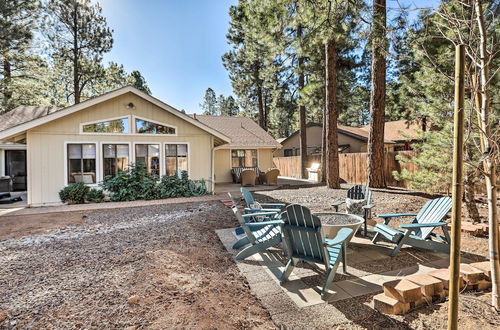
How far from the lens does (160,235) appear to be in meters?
4.93

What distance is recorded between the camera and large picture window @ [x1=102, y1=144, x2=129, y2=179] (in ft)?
31.4

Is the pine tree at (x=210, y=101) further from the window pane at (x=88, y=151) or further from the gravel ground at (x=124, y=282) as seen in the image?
the gravel ground at (x=124, y=282)

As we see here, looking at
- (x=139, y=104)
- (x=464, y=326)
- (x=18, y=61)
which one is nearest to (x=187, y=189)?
(x=139, y=104)

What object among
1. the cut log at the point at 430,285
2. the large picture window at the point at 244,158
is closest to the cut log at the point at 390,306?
the cut log at the point at 430,285

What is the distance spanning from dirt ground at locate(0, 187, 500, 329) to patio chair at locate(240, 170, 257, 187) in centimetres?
719

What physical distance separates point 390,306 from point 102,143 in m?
10.0

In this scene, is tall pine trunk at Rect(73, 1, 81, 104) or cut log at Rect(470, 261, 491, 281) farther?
tall pine trunk at Rect(73, 1, 81, 104)

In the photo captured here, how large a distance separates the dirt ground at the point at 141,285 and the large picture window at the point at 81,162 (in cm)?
370

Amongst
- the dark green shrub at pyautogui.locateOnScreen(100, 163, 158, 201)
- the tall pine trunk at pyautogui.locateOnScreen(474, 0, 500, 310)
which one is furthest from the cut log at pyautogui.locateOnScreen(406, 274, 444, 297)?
the dark green shrub at pyautogui.locateOnScreen(100, 163, 158, 201)

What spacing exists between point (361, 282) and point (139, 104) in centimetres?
974

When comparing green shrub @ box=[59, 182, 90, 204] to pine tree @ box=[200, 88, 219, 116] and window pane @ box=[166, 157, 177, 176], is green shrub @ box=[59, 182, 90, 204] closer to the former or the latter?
window pane @ box=[166, 157, 177, 176]

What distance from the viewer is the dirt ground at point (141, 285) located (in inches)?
86.2

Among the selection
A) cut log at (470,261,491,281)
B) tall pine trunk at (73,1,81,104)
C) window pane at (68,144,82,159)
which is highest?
tall pine trunk at (73,1,81,104)

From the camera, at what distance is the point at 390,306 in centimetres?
220
